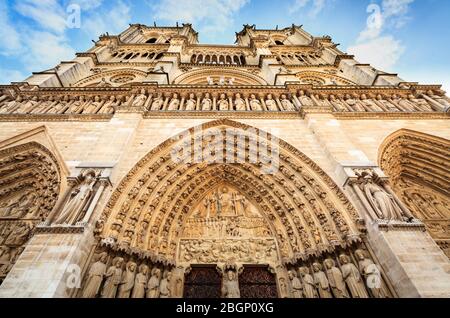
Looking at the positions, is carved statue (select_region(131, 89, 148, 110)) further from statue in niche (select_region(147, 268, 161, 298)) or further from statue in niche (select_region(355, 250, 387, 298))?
statue in niche (select_region(355, 250, 387, 298))

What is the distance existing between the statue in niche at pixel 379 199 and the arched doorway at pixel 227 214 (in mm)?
441

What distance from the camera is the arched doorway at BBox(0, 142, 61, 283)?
527 centimetres

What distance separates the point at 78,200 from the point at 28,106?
5.73m

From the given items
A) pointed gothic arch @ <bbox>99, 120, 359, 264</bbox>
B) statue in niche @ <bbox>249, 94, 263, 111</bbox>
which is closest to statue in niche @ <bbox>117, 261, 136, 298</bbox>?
pointed gothic arch @ <bbox>99, 120, 359, 264</bbox>

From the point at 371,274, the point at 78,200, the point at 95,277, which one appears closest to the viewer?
the point at 95,277

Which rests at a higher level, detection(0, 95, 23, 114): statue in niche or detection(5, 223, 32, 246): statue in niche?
detection(0, 95, 23, 114): statue in niche

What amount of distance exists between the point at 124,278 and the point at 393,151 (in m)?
7.74

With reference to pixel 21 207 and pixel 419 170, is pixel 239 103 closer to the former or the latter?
pixel 419 170

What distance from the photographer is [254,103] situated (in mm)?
8391

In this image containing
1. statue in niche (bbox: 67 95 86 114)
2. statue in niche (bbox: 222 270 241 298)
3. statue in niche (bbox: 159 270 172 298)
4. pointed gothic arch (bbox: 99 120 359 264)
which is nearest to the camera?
statue in niche (bbox: 159 270 172 298)

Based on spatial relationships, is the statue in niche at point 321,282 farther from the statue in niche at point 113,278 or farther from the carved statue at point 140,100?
the carved statue at point 140,100

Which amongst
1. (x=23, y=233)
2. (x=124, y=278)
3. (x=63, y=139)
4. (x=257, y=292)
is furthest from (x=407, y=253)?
(x=63, y=139)

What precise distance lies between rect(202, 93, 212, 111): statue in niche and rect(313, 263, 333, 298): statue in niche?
18.0ft

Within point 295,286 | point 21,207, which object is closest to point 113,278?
point 295,286
